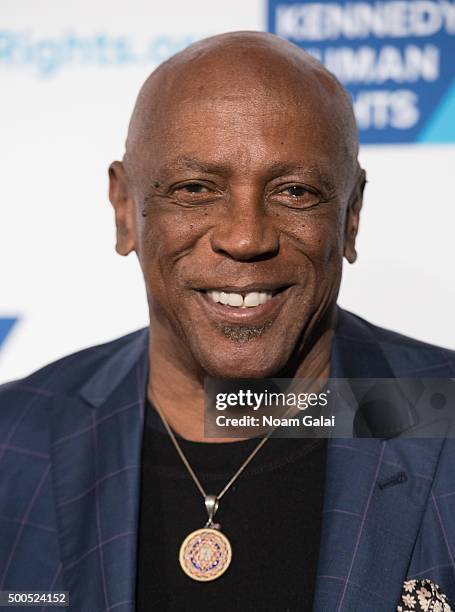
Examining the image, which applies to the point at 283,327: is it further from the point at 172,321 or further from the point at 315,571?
the point at 315,571

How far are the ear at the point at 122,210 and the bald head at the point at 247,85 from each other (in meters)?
0.08

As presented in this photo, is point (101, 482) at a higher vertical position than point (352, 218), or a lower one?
lower

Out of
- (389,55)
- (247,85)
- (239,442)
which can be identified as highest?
(389,55)

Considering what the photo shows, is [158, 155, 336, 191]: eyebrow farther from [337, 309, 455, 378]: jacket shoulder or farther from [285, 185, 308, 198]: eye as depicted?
[337, 309, 455, 378]: jacket shoulder

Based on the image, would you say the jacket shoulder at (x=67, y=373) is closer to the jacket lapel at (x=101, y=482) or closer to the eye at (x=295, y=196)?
the jacket lapel at (x=101, y=482)

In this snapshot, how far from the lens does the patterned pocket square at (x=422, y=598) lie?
140cm

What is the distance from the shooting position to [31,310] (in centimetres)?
223

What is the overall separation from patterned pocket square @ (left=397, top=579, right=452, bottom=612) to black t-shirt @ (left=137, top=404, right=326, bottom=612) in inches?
5.4

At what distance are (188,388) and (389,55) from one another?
87cm

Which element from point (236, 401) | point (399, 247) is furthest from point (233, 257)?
point (399, 247)

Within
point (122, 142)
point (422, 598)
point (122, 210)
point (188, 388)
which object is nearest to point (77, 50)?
point (122, 142)

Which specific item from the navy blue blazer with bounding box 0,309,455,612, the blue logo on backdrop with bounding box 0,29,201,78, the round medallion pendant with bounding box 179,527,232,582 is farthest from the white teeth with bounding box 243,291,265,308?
the blue logo on backdrop with bounding box 0,29,201,78

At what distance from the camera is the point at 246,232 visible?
4.72 feet
